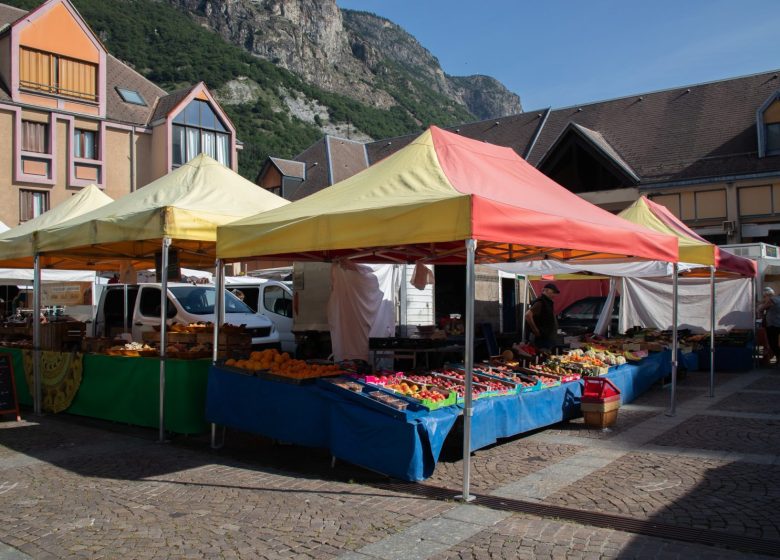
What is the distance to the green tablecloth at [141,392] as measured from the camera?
26.8 feet

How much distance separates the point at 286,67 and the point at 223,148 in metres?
86.3

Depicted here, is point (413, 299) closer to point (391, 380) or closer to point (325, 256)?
point (325, 256)

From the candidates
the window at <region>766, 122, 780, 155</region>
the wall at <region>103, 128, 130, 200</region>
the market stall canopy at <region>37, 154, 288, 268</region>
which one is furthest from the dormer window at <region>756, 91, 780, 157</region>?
the wall at <region>103, 128, 130, 200</region>

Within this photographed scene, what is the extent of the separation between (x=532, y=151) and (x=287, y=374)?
86.1ft

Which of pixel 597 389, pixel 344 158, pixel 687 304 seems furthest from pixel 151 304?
pixel 344 158

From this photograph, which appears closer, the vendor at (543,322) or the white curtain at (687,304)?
the vendor at (543,322)

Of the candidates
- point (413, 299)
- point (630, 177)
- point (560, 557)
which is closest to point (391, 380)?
point (560, 557)

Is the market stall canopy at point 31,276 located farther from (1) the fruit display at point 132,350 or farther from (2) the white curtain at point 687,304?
(2) the white curtain at point 687,304

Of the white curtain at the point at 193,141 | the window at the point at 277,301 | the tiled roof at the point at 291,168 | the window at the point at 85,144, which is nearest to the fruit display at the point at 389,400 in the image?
the window at the point at 277,301

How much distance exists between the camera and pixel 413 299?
52.5ft

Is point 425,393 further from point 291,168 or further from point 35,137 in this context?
point 291,168

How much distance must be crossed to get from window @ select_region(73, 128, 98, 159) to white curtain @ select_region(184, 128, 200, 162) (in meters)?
4.50

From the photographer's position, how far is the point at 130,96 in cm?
3297

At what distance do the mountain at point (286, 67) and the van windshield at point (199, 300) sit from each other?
58.1 metres
